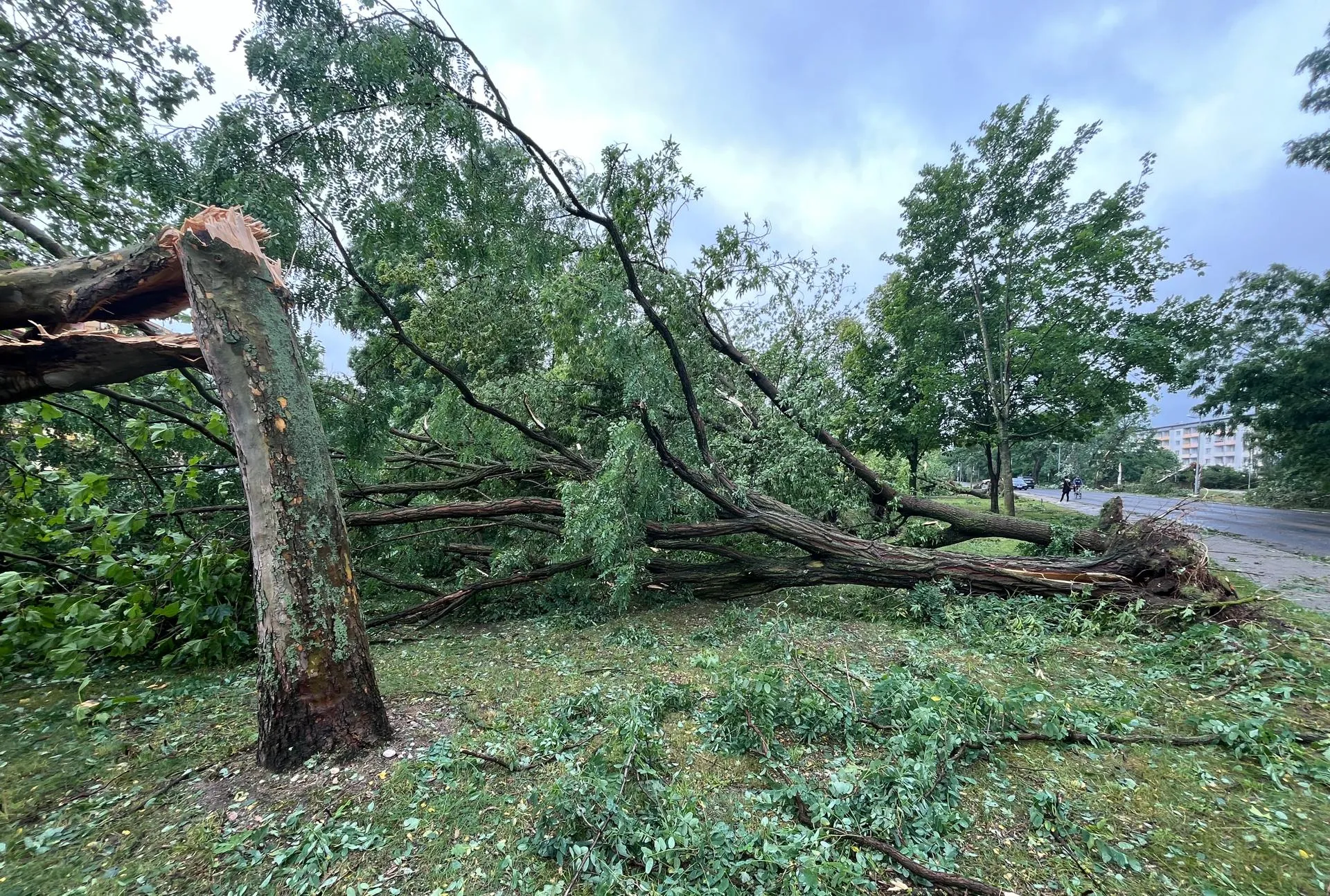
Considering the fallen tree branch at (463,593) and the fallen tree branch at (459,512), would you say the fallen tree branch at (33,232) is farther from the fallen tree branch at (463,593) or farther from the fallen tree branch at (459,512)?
the fallen tree branch at (463,593)

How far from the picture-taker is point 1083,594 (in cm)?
421

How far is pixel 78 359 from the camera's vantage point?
2514mm

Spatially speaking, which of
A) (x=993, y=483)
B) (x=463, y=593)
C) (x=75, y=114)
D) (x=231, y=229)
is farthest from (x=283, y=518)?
(x=993, y=483)

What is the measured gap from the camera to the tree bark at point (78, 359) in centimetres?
246

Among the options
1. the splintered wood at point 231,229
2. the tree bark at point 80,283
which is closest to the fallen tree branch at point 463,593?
the tree bark at point 80,283

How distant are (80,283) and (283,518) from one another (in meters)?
1.65

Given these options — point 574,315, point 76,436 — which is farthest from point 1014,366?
point 76,436

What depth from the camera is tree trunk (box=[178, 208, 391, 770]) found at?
202 centimetres

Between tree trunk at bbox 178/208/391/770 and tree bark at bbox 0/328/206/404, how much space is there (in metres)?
0.68

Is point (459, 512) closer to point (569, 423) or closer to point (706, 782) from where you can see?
point (569, 423)

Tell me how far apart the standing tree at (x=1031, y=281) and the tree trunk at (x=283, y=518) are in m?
10.7

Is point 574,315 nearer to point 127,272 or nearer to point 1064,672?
point 127,272

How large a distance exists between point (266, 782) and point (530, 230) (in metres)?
4.06

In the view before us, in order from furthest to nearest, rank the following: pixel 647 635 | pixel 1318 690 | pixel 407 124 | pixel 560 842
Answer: pixel 647 635 < pixel 407 124 < pixel 1318 690 < pixel 560 842
